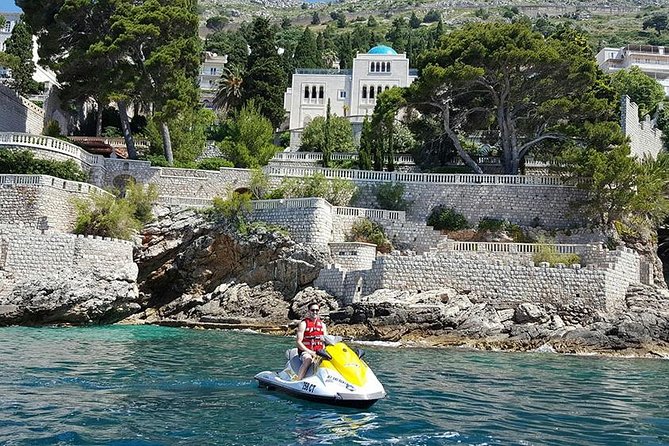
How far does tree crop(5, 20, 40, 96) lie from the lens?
45934 millimetres

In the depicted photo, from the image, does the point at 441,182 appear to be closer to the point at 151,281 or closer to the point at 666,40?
the point at 151,281

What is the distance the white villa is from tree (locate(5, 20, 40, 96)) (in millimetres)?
16934

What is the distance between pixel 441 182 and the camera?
34344 mm

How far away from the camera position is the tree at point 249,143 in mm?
37812

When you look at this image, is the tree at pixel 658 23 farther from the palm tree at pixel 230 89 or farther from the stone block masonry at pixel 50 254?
the stone block masonry at pixel 50 254

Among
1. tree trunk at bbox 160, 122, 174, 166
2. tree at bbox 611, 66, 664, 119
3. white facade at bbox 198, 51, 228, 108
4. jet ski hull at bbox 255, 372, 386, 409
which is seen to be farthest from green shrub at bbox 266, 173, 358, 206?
white facade at bbox 198, 51, 228, 108

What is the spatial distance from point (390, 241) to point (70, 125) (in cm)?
2444

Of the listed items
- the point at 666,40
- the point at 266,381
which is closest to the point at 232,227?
the point at 266,381

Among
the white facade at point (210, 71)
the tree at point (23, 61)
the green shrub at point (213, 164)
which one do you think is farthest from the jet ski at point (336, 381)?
the white facade at point (210, 71)

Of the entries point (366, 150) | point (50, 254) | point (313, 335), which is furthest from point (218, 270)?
point (313, 335)

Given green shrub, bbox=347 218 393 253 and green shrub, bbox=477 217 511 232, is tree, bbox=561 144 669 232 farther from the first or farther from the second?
green shrub, bbox=347 218 393 253

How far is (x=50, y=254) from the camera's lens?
90.4 feet

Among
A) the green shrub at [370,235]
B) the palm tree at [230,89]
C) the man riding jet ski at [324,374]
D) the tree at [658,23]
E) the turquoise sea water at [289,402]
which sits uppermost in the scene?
the tree at [658,23]

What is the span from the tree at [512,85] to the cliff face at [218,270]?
10.4 metres
